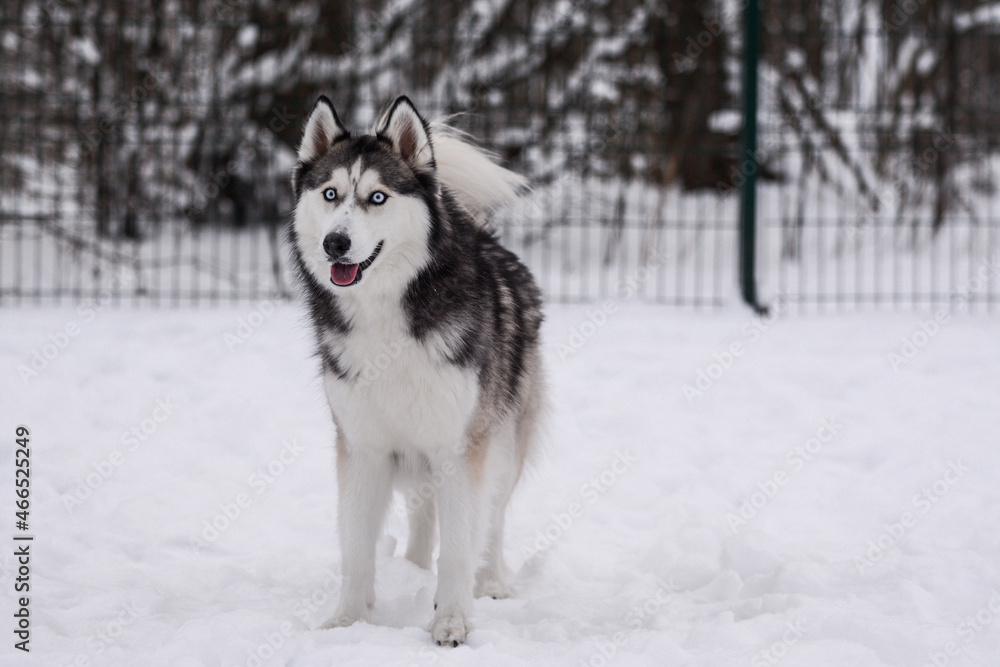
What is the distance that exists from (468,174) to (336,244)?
2.89 ft

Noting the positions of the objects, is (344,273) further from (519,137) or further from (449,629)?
(519,137)

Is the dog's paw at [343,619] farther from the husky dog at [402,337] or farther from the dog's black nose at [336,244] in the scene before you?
the dog's black nose at [336,244]

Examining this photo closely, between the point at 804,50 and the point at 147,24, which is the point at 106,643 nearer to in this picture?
the point at 147,24

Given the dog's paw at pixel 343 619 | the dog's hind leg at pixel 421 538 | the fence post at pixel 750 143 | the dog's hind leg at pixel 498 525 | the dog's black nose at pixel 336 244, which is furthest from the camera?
the fence post at pixel 750 143

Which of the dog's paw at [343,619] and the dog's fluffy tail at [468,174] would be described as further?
the dog's fluffy tail at [468,174]

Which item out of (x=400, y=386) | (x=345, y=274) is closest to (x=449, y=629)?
(x=400, y=386)

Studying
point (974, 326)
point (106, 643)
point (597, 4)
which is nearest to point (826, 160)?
point (597, 4)

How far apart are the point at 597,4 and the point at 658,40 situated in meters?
0.81

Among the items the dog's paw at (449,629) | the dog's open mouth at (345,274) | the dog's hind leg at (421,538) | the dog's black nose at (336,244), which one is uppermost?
the dog's black nose at (336,244)

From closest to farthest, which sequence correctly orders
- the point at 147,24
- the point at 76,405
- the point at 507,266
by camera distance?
the point at 507,266 < the point at 76,405 < the point at 147,24

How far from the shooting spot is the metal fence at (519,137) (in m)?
8.00

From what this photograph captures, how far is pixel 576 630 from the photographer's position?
316 centimetres

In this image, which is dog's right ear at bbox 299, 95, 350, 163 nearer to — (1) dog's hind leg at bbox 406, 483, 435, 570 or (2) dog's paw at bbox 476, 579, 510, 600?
(1) dog's hind leg at bbox 406, 483, 435, 570

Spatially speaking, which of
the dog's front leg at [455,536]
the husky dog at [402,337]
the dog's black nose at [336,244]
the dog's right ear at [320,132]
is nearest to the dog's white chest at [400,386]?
the husky dog at [402,337]
